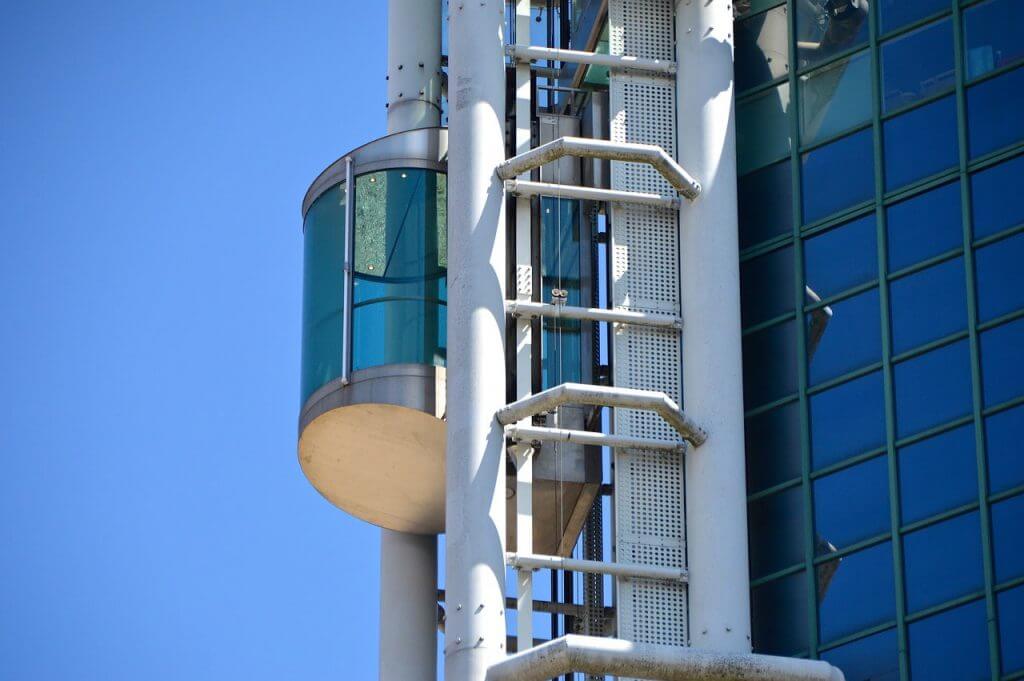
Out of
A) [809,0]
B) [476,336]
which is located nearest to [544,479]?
[476,336]

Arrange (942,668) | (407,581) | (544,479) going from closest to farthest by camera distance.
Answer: (942,668) < (544,479) < (407,581)

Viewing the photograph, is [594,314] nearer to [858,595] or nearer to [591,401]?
[591,401]

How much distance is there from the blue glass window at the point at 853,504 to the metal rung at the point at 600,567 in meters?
2.28

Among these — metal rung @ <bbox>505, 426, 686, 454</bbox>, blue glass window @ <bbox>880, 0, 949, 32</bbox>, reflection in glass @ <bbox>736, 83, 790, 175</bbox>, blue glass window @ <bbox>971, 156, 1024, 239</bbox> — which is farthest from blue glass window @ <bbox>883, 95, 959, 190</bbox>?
metal rung @ <bbox>505, 426, 686, 454</bbox>

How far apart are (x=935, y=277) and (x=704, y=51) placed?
221 inches

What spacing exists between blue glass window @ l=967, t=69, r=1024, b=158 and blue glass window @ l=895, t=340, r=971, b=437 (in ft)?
9.88

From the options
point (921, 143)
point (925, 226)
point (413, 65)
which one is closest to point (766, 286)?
point (925, 226)

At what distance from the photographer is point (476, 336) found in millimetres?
37969

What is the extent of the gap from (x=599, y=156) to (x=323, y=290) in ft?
17.2

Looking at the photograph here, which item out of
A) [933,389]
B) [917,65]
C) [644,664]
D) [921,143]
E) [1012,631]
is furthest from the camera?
[917,65]

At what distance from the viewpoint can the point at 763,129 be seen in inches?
1615

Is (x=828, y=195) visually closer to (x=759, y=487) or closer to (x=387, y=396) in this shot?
(x=759, y=487)

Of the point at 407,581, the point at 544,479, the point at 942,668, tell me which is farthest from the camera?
the point at 407,581

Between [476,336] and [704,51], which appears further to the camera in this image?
[704,51]
